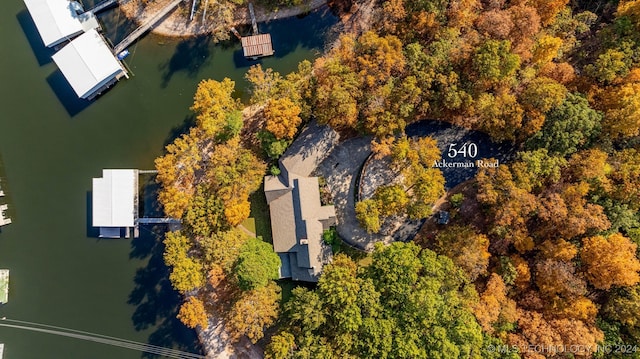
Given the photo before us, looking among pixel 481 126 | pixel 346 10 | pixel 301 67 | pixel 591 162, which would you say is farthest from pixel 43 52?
pixel 591 162

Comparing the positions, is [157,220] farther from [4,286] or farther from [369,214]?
[369,214]

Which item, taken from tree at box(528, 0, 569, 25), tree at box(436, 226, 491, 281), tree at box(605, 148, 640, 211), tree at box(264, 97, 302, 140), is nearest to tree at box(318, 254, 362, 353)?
tree at box(436, 226, 491, 281)

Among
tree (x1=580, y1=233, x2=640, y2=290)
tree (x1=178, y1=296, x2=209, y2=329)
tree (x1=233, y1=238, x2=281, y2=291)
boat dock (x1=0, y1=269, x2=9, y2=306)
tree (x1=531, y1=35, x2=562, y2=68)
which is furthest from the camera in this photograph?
boat dock (x1=0, y1=269, x2=9, y2=306)

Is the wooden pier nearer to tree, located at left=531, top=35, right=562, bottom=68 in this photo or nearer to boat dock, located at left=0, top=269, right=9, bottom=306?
tree, located at left=531, top=35, right=562, bottom=68

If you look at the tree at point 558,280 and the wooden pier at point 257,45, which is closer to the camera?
the tree at point 558,280

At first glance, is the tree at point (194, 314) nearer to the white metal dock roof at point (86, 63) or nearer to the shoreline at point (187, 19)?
the white metal dock roof at point (86, 63)

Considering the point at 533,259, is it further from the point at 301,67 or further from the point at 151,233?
the point at 151,233

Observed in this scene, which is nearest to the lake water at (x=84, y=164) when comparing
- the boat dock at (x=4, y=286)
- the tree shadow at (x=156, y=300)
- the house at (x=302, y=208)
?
the tree shadow at (x=156, y=300)
